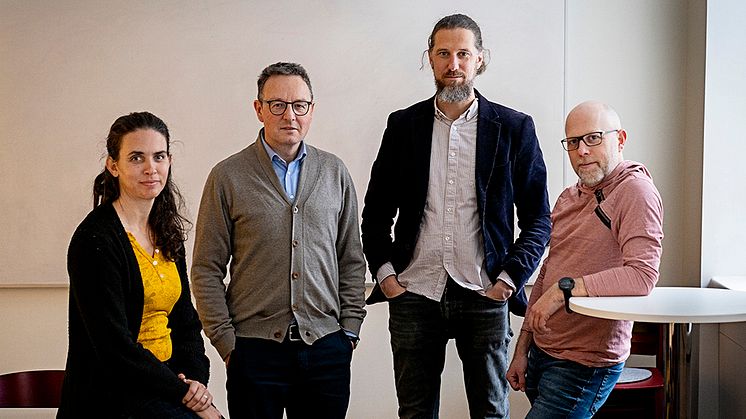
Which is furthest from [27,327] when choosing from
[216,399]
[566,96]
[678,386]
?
[678,386]

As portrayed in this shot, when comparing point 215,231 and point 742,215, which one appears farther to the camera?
point 742,215

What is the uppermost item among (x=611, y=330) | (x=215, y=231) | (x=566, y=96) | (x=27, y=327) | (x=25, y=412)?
(x=566, y=96)

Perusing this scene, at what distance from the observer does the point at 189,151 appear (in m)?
4.12

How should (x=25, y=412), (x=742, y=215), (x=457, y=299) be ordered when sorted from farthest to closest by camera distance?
(x=25, y=412) < (x=742, y=215) < (x=457, y=299)

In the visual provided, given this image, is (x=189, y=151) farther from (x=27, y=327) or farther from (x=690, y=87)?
(x=690, y=87)

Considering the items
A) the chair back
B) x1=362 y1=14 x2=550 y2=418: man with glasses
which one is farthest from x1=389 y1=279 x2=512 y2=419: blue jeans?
the chair back

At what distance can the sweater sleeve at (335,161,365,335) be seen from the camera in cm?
282

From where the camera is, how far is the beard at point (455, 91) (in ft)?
9.25

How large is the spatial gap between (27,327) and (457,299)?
2384 millimetres

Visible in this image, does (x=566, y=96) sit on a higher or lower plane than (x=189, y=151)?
higher

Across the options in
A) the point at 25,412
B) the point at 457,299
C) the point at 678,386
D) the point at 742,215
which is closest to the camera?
the point at 678,386

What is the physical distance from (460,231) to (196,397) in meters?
0.95

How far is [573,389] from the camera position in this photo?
2.42 meters

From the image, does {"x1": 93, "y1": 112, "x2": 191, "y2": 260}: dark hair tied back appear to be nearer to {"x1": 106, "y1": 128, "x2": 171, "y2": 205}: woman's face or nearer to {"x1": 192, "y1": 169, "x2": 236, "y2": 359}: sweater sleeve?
{"x1": 106, "y1": 128, "x2": 171, "y2": 205}: woman's face
